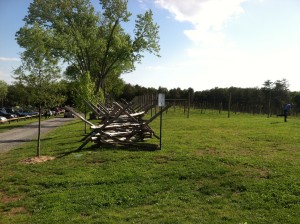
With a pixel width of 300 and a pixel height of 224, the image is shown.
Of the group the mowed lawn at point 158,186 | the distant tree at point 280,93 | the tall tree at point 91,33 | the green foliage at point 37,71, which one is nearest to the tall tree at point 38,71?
the green foliage at point 37,71

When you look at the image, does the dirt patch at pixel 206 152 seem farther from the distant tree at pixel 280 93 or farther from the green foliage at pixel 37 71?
the distant tree at pixel 280 93

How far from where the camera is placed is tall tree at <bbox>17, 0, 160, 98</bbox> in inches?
1244

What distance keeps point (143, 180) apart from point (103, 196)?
128 centimetres

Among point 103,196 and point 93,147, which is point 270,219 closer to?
point 103,196

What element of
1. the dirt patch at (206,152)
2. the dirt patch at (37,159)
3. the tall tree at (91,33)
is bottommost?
the dirt patch at (37,159)

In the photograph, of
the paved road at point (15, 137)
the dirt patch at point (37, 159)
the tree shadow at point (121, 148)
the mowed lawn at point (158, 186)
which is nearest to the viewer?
the mowed lawn at point (158, 186)

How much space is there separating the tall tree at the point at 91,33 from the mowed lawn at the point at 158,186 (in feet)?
70.5

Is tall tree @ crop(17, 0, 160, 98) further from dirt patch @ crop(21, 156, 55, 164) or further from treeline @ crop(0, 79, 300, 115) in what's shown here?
dirt patch @ crop(21, 156, 55, 164)

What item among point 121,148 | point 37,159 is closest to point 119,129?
point 121,148

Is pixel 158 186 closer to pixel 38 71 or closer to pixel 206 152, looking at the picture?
pixel 206 152

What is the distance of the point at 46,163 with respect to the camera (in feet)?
33.6

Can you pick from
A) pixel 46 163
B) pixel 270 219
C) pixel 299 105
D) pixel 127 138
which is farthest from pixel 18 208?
pixel 299 105

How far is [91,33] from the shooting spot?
Answer: 1307 inches

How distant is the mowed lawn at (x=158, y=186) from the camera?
594cm
